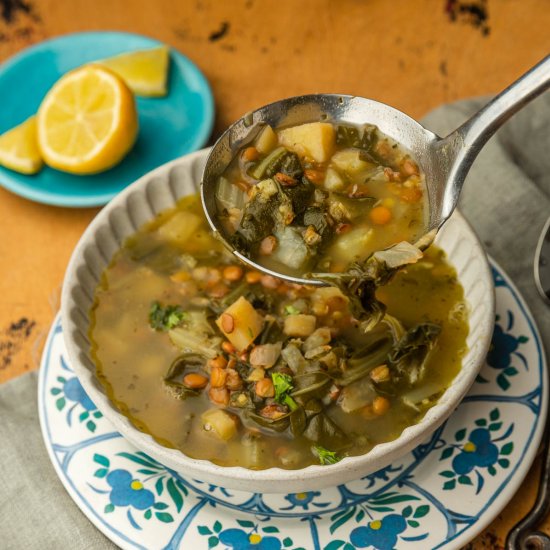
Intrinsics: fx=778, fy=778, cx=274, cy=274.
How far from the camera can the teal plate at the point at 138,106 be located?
14.9 ft

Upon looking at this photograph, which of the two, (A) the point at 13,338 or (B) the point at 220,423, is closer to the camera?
(B) the point at 220,423

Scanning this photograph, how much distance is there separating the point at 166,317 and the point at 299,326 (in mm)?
603

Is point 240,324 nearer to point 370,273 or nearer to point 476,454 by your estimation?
point 370,273

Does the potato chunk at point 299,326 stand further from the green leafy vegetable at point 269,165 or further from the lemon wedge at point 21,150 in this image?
the lemon wedge at point 21,150

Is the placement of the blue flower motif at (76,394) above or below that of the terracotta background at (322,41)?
below

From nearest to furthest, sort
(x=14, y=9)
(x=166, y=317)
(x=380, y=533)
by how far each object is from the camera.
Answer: (x=380, y=533), (x=166, y=317), (x=14, y=9)

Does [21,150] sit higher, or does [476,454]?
[476,454]

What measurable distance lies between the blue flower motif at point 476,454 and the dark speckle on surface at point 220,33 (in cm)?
330

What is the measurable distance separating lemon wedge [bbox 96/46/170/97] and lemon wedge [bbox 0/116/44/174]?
67 centimetres

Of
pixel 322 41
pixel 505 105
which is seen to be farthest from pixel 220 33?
pixel 505 105

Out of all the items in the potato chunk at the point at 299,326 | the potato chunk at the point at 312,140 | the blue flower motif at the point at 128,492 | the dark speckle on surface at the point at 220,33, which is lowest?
the blue flower motif at the point at 128,492

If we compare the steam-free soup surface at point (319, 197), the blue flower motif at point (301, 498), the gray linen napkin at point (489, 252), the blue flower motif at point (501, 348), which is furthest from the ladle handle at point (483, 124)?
the blue flower motif at point (301, 498)

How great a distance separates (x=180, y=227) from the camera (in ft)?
12.4

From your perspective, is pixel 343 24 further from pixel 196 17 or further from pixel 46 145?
pixel 46 145
